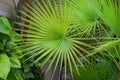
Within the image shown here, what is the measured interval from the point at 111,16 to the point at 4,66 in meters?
0.92

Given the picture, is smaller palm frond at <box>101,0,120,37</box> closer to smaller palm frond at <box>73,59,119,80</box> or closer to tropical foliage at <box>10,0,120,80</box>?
tropical foliage at <box>10,0,120,80</box>

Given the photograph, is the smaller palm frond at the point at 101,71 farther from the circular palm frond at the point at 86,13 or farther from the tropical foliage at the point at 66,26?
the circular palm frond at the point at 86,13

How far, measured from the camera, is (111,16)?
1.90 m

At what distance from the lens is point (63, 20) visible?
1905mm

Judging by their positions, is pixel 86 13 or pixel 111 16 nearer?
pixel 111 16

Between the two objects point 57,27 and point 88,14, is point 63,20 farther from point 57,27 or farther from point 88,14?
point 88,14

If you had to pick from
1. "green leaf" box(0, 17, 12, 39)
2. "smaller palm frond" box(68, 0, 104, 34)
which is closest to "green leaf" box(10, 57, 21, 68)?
"green leaf" box(0, 17, 12, 39)

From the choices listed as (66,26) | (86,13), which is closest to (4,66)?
(66,26)

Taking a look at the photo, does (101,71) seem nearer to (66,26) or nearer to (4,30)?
(66,26)

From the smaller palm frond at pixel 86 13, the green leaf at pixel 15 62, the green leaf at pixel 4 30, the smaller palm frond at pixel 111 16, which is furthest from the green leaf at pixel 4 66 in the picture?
the smaller palm frond at pixel 111 16

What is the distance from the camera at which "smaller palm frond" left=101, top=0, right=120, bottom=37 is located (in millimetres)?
1854

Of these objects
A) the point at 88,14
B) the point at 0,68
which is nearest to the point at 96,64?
the point at 88,14

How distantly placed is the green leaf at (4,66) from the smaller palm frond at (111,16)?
837mm

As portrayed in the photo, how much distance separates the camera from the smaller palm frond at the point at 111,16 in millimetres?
1854
